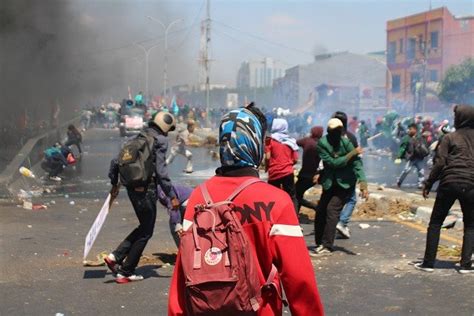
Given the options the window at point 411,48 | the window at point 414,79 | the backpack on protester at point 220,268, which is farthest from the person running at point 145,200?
the window at point 411,48

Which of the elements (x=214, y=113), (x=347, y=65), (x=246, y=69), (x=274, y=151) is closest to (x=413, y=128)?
(x=274, y=151)

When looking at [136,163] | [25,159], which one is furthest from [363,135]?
[136,163]

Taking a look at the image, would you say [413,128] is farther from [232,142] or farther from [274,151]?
[232,142]

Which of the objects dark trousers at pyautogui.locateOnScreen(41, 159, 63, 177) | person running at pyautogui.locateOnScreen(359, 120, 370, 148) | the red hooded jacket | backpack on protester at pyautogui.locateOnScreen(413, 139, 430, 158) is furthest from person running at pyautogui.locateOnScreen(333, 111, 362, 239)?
person running at pyautogui.locateOnScreen(359, 120, 370, 148)

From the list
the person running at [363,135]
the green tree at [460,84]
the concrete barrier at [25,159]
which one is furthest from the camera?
the green tree at [460,84]

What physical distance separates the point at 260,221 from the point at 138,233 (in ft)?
13.7

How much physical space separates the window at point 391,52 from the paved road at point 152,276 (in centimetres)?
6071

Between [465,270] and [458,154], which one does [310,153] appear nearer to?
[458,154]

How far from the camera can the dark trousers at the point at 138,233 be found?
634 centimetres

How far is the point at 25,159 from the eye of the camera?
15.5 metres

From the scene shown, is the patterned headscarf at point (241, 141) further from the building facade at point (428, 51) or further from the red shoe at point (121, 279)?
the building facade at point (428, 51)

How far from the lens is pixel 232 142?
256 centimetres

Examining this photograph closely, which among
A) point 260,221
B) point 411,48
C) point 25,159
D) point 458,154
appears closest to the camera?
point 260,221

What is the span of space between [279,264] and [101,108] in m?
45.8
